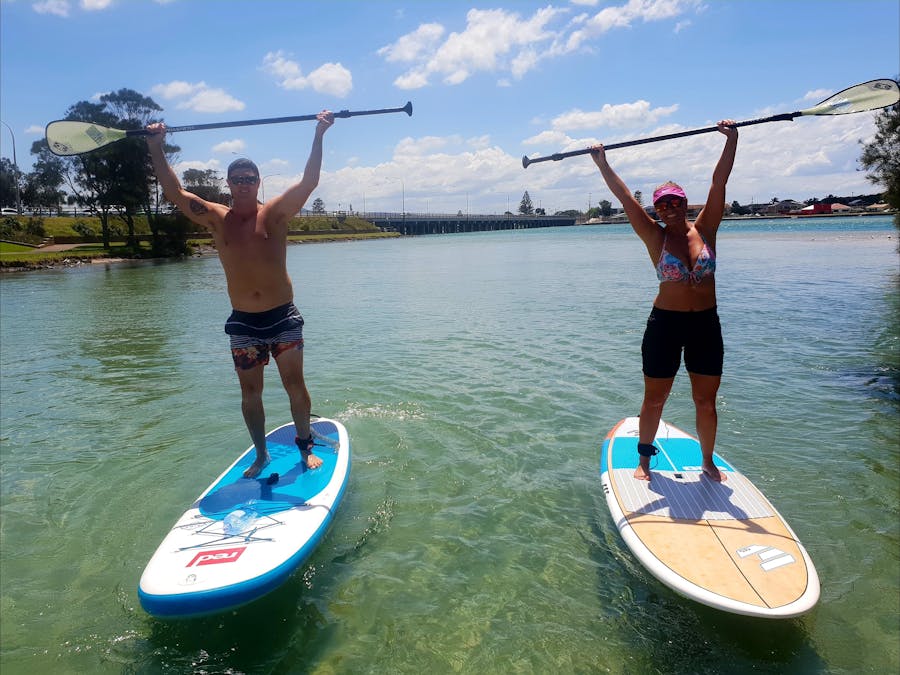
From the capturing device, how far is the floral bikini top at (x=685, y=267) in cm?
460

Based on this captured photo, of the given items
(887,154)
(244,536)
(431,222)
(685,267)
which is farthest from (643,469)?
(431,222)

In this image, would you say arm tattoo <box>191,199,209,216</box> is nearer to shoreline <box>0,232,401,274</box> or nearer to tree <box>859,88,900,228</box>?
tree <box>859,88,900,228</box>

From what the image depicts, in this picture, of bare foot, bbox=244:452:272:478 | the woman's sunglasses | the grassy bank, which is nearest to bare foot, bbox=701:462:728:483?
the woman's sunglasses

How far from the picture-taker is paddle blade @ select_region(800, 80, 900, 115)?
18.4 feet

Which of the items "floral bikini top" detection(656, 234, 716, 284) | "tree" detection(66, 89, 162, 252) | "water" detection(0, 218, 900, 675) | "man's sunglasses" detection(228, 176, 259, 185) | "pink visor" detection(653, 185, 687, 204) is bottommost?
"water" detection(0, 218, 900, 675)

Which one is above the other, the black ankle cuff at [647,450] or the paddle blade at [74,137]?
the paddle blade at [74,137]

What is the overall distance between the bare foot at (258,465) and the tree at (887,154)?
1752 centimetres

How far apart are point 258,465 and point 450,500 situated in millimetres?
1980

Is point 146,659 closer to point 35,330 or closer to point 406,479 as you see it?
point 406,479

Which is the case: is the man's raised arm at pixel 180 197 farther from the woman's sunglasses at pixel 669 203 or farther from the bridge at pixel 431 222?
the bridge at pixel 431 222

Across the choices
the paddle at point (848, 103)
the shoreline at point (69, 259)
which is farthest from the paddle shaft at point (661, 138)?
the shoreline at point (69, 259)

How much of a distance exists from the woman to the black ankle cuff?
0.44 meters

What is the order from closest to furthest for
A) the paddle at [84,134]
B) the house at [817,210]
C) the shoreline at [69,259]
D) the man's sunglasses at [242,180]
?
the man's sunglasses at [242,180], the paddle at [84,134], the shoreline at [69,259], the house at [817,210]

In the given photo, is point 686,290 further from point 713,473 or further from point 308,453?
point 308,453
